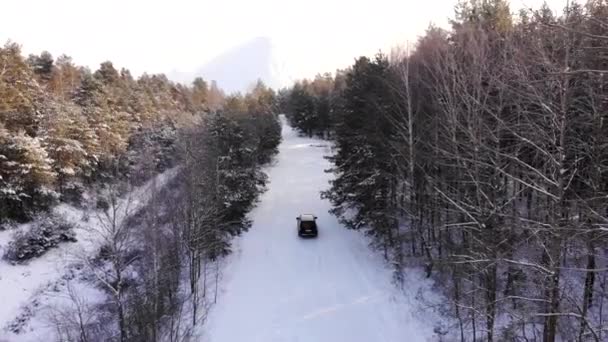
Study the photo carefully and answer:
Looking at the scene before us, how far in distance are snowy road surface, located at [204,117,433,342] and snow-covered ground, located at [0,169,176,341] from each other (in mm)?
5796

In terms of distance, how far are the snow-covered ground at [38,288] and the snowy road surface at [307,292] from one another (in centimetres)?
580

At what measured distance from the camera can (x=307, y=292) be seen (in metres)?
17.9

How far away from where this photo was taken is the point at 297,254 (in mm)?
22031

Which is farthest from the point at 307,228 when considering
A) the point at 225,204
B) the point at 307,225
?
the point at 225,204

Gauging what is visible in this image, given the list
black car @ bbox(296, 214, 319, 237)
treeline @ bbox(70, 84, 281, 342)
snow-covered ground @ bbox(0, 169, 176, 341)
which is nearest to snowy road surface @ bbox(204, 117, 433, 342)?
black car @ bbox(296, 214, 319, 237)

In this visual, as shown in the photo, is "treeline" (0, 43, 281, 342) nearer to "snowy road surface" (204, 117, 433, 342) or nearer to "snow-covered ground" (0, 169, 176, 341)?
"snow-covered ground" (0, 169, 176, 341)

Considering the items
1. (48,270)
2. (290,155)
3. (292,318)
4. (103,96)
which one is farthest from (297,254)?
(290,155)

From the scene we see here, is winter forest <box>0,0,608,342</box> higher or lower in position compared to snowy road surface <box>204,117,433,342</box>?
higher

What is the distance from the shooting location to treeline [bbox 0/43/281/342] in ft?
45.8

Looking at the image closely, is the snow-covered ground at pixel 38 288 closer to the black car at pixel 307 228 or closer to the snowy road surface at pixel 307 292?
the snowy road surface at pixel 307 292

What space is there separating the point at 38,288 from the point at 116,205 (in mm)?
4878

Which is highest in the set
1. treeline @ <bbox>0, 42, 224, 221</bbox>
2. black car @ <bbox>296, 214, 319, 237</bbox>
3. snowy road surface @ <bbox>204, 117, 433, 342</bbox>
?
treeline @ <bbox>0, 42, 224, 221</bbox>

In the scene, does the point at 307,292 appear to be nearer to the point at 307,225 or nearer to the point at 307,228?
the point at 307,228

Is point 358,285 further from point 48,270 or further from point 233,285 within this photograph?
point 48,270
